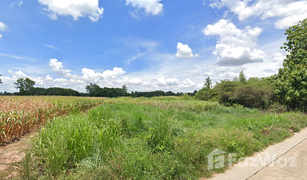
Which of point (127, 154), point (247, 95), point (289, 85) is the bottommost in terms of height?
point (127, 154)

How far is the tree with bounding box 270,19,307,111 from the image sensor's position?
1112 cm

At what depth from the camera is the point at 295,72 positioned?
11094 millimetres

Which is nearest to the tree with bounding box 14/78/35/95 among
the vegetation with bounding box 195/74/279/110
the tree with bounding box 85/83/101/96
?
the tree with bounding box 85/83/101/96

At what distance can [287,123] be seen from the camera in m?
6.62

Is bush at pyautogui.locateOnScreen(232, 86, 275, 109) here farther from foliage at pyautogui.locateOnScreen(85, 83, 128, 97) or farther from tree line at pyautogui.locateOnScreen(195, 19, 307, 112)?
foliage at pyautogui.locateOnScreen(85, 83, 128, 97)

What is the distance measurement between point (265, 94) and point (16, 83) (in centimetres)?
5156

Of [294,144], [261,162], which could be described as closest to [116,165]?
[261,162]

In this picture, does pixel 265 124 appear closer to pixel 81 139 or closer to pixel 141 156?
pixel 141 156

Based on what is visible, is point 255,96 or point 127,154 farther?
point 255,96

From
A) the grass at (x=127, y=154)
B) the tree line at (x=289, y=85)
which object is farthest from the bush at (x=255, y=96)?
the grass at (x=127, y=154)

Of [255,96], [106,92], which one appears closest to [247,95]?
[255,96]

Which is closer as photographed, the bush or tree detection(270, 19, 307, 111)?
tree detection(270, 19, 307, 111)

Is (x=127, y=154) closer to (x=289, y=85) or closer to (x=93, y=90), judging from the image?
(x=289, y=85)

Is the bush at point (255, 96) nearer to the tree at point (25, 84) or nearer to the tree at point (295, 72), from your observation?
the tree at point (295, 72)
